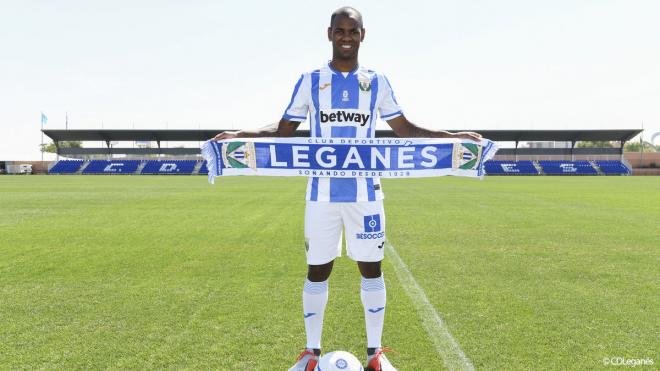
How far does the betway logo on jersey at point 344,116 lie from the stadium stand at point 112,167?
54.5 metres

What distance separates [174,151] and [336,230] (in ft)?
200

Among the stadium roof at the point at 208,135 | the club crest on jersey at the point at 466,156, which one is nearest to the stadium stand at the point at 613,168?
the stadium roof at the point at 208,135

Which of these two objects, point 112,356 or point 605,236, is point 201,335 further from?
point 605,236

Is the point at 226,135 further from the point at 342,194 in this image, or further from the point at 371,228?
the point at 371,228

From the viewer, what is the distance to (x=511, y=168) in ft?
169

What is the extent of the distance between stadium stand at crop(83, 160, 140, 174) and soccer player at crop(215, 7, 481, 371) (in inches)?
2143

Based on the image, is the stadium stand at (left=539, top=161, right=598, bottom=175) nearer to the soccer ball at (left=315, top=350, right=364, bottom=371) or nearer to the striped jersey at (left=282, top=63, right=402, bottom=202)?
the striped jersey at (left=282, top=63, right=402, bottom=202)

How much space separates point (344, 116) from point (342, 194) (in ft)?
1.66

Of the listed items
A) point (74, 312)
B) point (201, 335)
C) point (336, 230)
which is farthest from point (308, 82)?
point (74, 312)

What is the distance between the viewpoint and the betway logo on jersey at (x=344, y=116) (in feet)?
9.45

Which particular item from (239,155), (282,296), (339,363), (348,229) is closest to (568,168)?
(282,296)

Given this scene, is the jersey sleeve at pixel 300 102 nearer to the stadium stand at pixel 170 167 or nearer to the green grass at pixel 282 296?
the green grass at pixel 282 296

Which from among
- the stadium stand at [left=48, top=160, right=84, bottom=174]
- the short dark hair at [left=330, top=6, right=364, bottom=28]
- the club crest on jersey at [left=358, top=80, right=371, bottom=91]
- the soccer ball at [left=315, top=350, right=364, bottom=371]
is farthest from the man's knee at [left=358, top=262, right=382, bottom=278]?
the stadium stand at [left=48, top=160, right=84, bottom=174]

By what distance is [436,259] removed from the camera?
5945 mm
